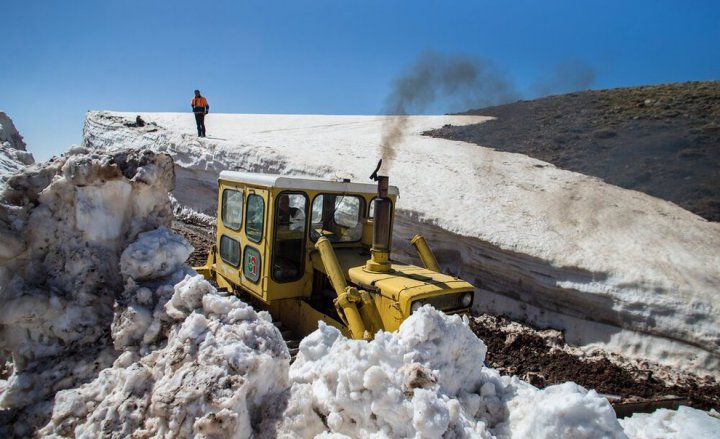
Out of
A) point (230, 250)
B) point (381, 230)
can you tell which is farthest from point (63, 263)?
point (381, 230)

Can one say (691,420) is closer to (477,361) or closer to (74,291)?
(477,361)

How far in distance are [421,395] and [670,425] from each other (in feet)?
8.19

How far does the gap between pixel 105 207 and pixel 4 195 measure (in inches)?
23.5

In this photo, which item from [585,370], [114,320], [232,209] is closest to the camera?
[114,320]

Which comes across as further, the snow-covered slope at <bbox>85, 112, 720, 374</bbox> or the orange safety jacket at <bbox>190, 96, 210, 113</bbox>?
the orange safety jacket at <bbox>190, 96, 210, 113</bbox>

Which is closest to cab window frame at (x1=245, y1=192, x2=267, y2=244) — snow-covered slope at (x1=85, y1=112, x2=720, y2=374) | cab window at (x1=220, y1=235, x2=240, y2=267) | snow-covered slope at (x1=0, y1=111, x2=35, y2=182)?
cab window at (x1=220, y1=235, x2=240, y2=267)

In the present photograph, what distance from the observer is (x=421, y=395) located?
216 cm

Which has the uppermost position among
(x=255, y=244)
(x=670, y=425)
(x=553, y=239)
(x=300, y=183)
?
(x=300, y=183)

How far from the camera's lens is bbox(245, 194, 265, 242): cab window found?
167 inches

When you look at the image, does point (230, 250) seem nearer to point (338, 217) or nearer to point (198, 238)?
point (338, 217)

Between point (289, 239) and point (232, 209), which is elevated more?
point (232, 209)

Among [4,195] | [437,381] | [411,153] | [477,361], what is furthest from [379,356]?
[411,153]

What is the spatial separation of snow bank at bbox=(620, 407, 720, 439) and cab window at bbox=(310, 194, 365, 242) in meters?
2.72

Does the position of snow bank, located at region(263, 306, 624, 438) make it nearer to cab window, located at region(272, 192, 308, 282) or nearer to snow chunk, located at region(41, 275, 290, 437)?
snow chunk, located at region(41, 275, 290, 437)
